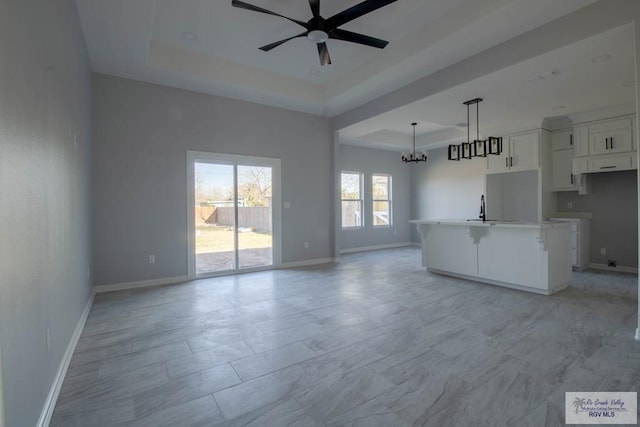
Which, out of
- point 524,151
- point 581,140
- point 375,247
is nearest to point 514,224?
point 524,151

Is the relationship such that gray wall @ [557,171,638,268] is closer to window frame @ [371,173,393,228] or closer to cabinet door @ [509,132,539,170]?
cabinet door @ [509,132,539,170]

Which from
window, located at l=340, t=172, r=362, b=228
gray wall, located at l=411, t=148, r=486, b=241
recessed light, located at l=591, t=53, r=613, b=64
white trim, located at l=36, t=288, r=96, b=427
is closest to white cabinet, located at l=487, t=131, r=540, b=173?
→ gray wall, located at l=411, t=148, r=486, b=241

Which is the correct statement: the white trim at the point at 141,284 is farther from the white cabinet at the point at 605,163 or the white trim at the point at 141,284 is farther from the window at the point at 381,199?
the white cabinet at the point at 605,163

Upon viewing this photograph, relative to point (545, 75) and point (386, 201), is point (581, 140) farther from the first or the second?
point (386, 201)

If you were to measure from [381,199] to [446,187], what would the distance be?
186cm

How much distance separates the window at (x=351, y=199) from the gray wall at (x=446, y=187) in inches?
83.0

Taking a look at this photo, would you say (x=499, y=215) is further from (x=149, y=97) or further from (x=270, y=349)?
(x=149, y=97)

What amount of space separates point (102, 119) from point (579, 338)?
6.31 metres

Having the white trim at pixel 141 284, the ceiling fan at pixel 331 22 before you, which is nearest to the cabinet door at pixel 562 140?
the ceiling fan at pixel 331 22

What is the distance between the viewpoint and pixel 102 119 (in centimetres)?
450

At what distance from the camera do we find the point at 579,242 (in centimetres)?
573

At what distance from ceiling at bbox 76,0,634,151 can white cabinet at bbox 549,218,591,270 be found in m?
2.06

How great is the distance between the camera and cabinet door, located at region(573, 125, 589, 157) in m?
5.61

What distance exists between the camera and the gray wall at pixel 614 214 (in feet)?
18.1
